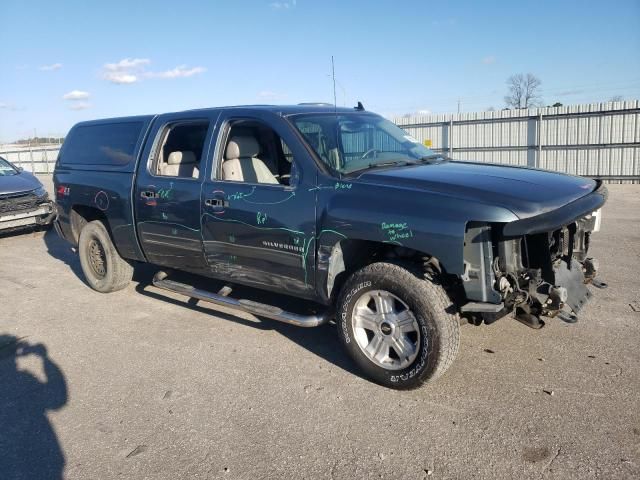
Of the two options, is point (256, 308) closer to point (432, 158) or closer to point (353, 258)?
point (353, 258)

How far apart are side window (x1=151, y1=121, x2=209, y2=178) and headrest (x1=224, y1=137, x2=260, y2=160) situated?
560 mm

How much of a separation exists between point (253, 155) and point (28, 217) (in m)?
7.08

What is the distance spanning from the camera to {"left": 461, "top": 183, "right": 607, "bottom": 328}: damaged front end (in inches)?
132

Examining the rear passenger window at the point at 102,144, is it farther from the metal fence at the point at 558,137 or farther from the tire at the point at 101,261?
the metal fence at the point at 558,137

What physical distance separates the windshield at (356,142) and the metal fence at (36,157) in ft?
98.3

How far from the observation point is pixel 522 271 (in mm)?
3539

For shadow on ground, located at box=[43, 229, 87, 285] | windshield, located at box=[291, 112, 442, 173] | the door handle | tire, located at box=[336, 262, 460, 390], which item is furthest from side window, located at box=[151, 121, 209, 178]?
shadow on ground, located at box=[43, 229, 87, 285]

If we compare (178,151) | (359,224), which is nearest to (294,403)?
(359,224)

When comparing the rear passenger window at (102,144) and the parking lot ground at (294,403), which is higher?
the rear passenger window at (102,144)

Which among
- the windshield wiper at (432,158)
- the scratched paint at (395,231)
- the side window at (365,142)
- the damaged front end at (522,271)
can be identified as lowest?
the damaged front end at (522,271)

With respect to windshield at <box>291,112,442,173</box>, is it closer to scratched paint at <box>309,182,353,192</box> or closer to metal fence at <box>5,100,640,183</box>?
scratched paint at <box>309,182,353,192</box>

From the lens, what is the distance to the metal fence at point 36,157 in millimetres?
31281

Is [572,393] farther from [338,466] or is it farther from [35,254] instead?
[35,254]

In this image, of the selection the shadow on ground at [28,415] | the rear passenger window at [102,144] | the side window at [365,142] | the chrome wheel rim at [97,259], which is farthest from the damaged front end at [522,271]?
the chrome wheel rim at [97,259]
